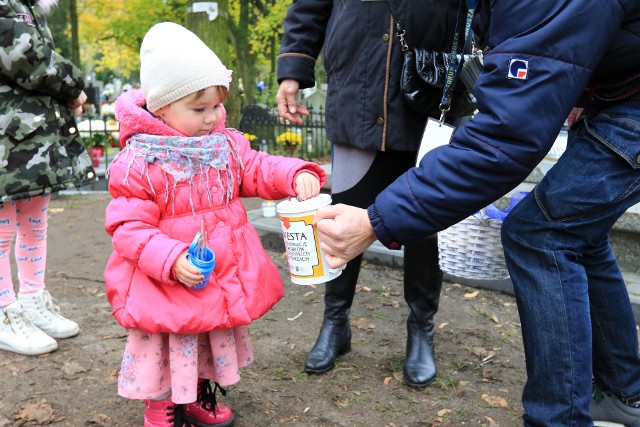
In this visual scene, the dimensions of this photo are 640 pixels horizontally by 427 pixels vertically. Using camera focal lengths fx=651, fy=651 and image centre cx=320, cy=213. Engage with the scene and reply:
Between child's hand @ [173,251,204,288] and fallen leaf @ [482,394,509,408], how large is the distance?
→ 4.76 ft

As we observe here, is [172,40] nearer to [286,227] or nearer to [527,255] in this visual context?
[286,227]

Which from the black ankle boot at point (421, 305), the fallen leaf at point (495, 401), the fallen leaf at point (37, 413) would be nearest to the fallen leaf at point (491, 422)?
the fallen leaf at point (495, 401)

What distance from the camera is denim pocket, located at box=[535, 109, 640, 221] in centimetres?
191

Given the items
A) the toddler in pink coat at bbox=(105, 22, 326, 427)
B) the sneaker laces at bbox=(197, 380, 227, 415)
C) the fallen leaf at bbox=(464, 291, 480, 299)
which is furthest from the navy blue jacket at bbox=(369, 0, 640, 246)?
the fallen leaf at bbox=(464, 291, 480, 299)

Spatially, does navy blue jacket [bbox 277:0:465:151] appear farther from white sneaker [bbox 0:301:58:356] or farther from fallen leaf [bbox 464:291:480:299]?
white sneaker [bbox 0:301:58:356]

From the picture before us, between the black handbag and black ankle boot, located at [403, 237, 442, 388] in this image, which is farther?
black ankle boot, located at [403, 237, 442, 388]

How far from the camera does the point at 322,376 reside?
119 inches

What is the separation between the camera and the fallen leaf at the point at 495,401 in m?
2.76

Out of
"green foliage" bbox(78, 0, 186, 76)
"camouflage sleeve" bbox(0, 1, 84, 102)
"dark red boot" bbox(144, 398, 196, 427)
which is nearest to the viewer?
"dark red boot" bbox(144, 398, 196, 427)

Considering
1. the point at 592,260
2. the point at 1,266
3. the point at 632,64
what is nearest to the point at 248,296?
the point at 592,260

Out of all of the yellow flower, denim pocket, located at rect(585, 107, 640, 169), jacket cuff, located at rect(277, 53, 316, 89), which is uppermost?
denim pocket, located at rect(585, 107, 640, 169)

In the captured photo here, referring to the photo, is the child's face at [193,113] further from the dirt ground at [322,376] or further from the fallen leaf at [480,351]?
the fallen leaf at [480,351]

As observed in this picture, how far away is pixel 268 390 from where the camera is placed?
9.47 ft

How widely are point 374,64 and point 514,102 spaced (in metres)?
1.12
